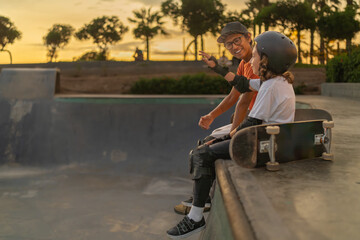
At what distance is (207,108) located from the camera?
11.9 m

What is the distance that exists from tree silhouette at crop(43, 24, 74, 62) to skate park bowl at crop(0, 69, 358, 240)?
5133 cm

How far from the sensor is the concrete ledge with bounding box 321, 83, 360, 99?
43.8 ft

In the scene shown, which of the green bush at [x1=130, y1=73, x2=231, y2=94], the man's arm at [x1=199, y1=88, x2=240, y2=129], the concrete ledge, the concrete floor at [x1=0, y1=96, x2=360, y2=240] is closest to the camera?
the concrete floor at [x1=0, y1=96, x2=360, y2=240]

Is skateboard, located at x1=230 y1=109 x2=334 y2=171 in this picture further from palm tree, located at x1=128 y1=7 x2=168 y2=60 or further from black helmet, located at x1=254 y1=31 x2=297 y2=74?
palm tree, located at x1=128 y1=7 x2=168 y2=60

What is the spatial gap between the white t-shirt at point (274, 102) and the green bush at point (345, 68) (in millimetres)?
12594

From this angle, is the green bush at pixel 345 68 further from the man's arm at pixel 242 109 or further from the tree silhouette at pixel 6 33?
the tree silhouette at pixel 6 33

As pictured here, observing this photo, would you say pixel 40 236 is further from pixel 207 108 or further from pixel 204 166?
pixel 207 108

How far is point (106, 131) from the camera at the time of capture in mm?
11289

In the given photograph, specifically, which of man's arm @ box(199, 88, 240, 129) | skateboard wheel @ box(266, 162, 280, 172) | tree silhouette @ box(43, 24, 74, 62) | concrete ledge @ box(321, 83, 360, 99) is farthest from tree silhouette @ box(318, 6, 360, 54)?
tree silhouette @ box(43, 24, 74, 62)

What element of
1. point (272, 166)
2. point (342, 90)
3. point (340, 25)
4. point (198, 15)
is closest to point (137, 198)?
point (272, 166)

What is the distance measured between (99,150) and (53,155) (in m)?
1.36

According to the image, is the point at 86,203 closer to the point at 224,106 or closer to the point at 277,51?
the point at 224,106

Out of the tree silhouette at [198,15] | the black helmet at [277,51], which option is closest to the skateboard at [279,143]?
the black helmet at [277,51]

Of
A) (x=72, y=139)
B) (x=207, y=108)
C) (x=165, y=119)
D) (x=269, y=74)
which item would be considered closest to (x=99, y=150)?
(x=72, y=139)
